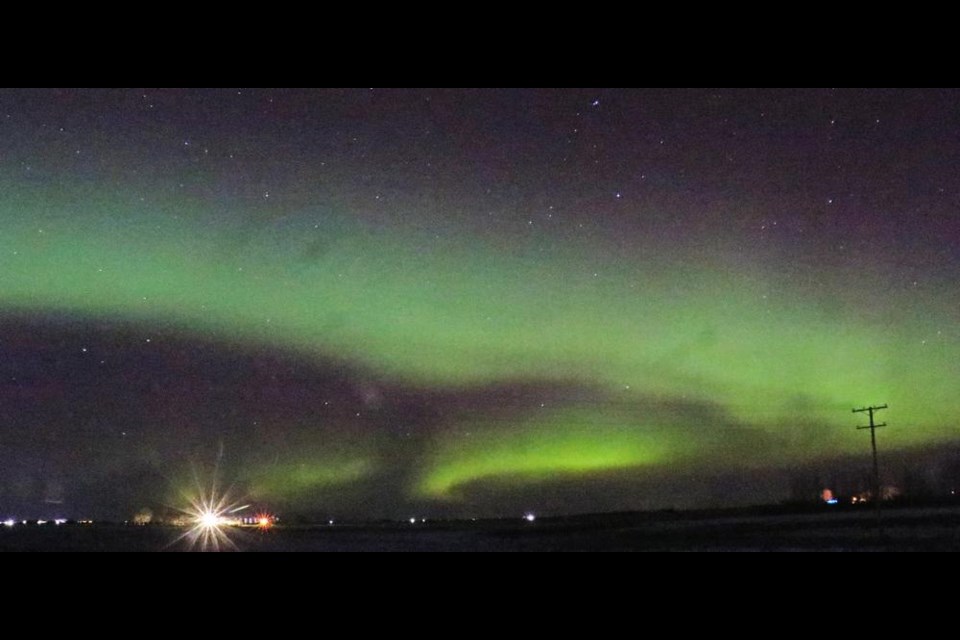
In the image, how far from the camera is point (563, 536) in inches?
683

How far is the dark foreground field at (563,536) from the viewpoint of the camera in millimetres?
14680

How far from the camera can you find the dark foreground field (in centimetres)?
1468
